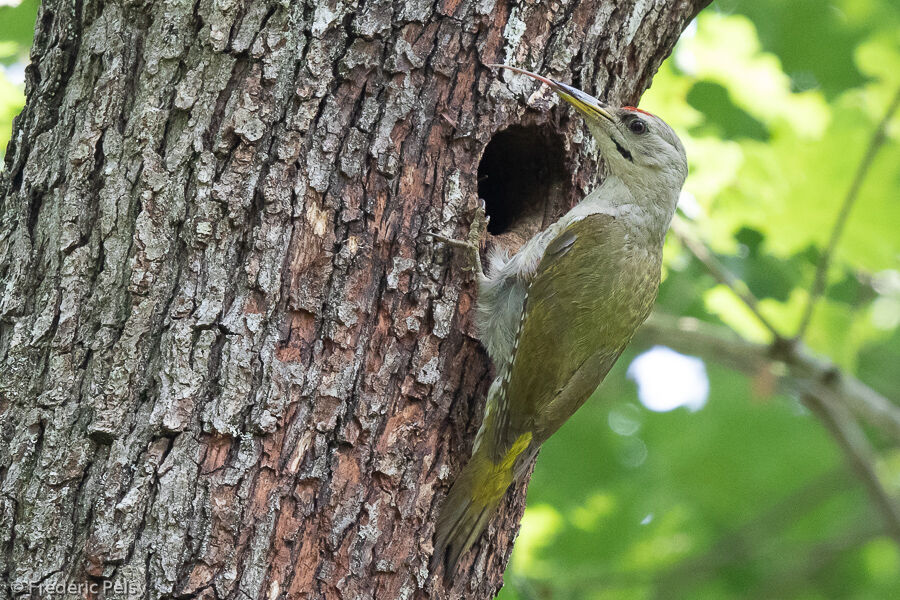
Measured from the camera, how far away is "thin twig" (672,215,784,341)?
5.59 metres

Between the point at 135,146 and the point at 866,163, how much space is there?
3872mm

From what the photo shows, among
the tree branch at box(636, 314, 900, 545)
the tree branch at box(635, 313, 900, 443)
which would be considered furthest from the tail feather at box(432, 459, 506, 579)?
the tree branch at box(636, 314, 900, 545)

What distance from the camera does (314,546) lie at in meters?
2.83

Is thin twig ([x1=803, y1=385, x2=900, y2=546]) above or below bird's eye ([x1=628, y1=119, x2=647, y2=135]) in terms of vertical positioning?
below

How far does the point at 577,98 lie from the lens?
3580 millimetres

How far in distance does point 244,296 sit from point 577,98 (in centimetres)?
152

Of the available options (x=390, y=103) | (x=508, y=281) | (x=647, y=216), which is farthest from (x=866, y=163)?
(x=390, y=103)

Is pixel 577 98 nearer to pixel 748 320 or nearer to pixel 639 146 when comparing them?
pixel 639 146

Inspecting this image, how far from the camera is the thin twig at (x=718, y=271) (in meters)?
5.59

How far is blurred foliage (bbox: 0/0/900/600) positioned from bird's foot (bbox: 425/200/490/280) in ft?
4.64

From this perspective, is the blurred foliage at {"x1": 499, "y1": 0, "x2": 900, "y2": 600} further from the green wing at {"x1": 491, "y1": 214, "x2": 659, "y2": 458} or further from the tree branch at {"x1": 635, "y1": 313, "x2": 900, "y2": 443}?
the green wing at {"x1": 491, "y1": 214, "x2": 659, "y2": 458}

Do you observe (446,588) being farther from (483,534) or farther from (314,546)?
(314,546)

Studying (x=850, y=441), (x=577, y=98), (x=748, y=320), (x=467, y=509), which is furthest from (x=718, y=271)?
(x=467, y=509)

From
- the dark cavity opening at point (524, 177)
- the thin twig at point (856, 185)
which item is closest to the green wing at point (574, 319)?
the dark cavity opening at point (524, 177)
